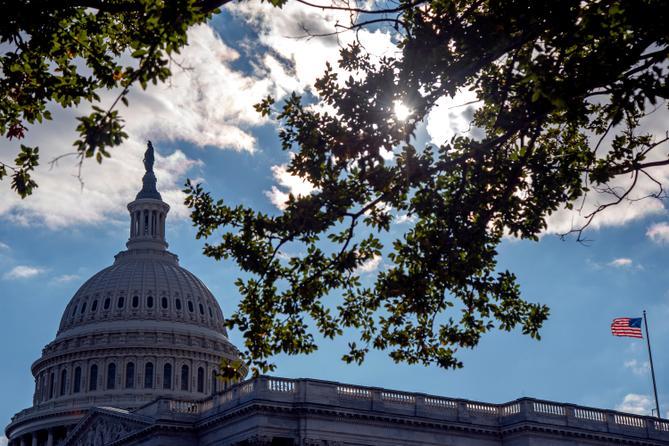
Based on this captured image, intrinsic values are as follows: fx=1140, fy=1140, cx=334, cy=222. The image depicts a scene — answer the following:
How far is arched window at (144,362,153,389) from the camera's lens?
120m

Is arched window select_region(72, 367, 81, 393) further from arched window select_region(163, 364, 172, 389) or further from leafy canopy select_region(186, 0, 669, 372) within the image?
leafy canopy select_region(186, 0, 669, 372)

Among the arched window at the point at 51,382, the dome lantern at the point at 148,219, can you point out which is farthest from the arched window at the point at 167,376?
the dome lantern at the point at 148,219

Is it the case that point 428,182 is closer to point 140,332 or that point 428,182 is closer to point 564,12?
point 564,12

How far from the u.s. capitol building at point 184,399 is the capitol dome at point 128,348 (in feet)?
0.45

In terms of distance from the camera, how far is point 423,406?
237 ft

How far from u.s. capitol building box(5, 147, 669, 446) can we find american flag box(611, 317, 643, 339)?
6.17 meters

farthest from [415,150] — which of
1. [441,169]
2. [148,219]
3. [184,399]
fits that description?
[148,219]

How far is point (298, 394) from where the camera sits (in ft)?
224

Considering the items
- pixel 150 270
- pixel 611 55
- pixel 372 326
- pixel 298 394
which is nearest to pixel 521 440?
pixel 298 394

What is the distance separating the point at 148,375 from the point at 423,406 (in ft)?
181

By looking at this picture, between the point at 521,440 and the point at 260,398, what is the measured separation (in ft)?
56.9

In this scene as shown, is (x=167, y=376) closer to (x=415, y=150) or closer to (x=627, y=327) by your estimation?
(x=627, y=327)

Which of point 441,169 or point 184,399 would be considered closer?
point 441,169

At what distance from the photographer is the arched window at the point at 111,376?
394 feet
